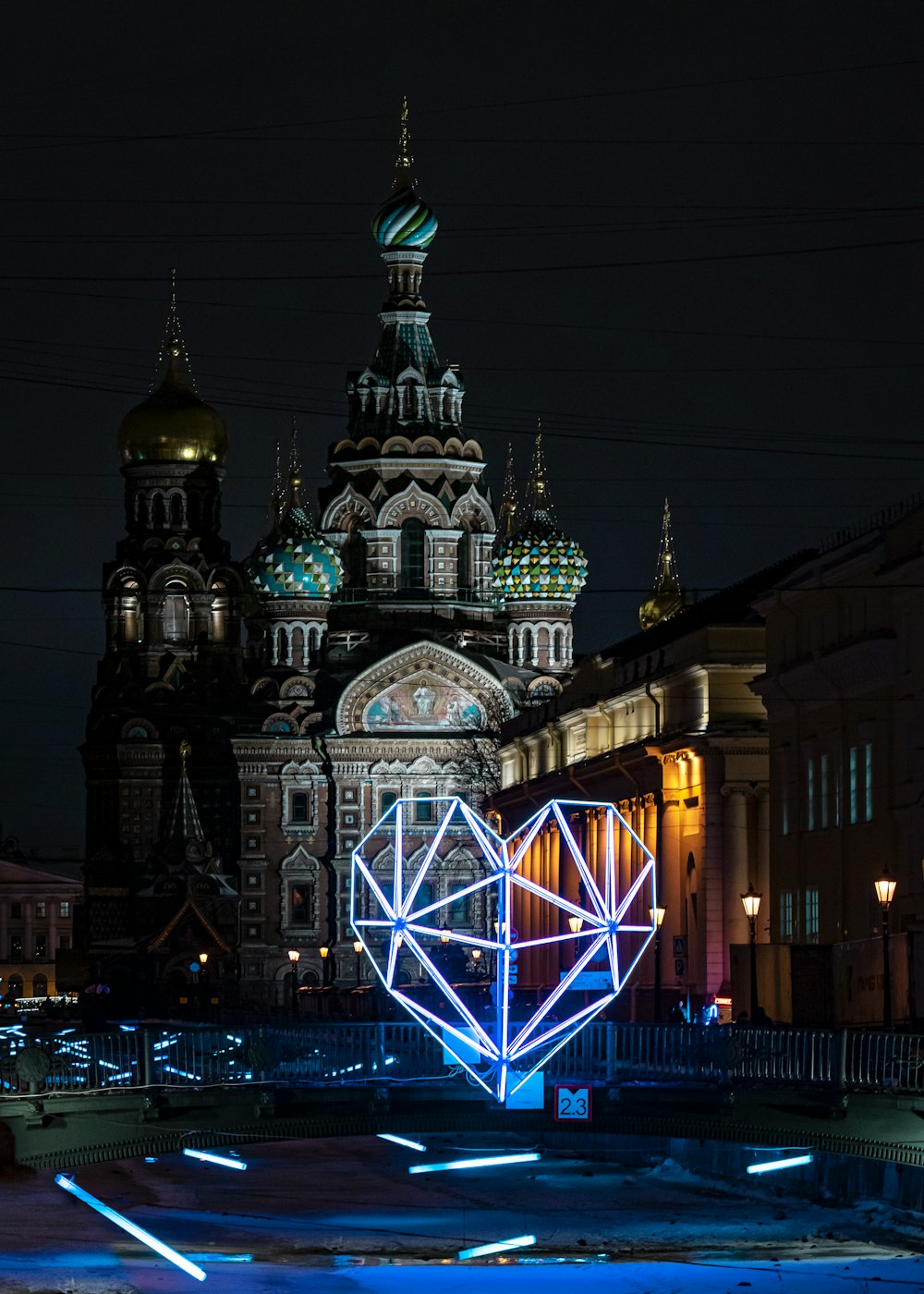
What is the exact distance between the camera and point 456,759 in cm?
11169

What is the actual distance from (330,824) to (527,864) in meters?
20.8

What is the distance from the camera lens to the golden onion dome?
400ft

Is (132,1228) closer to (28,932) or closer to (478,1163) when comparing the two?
(478,1163)

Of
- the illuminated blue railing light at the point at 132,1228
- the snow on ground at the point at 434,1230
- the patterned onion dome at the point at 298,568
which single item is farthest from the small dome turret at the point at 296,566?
the illuminated blue railing light at the point at 132,1228

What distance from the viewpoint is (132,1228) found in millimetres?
33188

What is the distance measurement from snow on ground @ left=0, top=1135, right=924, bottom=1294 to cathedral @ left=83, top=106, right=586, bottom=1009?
213ft

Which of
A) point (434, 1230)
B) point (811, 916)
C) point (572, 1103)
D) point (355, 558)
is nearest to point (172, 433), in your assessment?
point (355, 558)

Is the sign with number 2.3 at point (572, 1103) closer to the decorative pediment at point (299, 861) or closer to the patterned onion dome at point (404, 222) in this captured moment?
the decorative pediment at point (299, 861)

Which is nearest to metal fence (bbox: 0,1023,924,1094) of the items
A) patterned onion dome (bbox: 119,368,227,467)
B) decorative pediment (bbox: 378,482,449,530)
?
decorative pediment (bbox: 378,482,449,530)

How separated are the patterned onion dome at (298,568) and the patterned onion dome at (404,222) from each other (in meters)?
13.0

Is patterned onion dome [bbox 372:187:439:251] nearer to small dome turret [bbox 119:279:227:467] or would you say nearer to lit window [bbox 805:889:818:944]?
small dome turret [bbox 119:279:227:467]

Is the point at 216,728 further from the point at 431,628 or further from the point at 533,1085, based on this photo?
the point at 533,1085

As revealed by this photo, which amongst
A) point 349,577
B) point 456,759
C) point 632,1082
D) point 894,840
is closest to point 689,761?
point 894,840

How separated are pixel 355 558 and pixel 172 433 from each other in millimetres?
9521
